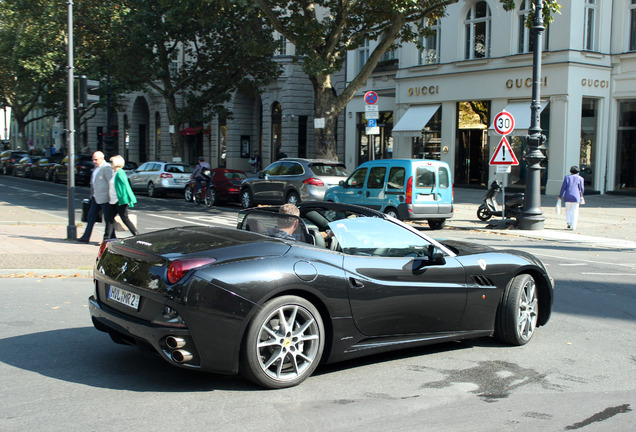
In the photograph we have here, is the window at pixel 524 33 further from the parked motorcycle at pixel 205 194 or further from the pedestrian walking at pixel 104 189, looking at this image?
the pedestrian walking at pixel 104 189

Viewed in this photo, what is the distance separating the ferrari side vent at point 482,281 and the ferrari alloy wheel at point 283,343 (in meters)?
1.65

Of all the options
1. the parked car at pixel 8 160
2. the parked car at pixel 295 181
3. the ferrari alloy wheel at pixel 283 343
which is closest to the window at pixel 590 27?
the parked car at pixel 295 181

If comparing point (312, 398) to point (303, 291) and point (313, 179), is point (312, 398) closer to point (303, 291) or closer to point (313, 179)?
point (303, 291)

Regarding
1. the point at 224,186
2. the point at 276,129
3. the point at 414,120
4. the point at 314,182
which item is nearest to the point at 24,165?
the point at 276,129

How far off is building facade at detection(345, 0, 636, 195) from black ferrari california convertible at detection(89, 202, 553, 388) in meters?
21.6

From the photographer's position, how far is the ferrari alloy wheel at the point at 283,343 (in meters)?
4.59

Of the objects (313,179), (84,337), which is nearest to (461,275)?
(84,337)

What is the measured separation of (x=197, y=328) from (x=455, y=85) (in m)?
27.7

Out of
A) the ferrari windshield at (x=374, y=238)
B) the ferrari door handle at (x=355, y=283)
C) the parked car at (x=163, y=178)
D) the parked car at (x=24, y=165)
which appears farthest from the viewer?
the parked car at (x=24, y=165)

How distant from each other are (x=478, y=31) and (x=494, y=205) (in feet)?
43.7

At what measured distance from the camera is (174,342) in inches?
175

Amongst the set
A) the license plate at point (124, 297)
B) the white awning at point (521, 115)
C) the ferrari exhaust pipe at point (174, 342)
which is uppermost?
the white awning at point (521, 115)

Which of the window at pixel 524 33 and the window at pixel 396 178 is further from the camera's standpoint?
the window at pixel 524 33

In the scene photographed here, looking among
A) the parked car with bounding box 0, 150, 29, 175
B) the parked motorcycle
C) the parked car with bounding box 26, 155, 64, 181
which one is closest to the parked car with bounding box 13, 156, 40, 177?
the parked car with bounding box 26, 155, 64, 181
